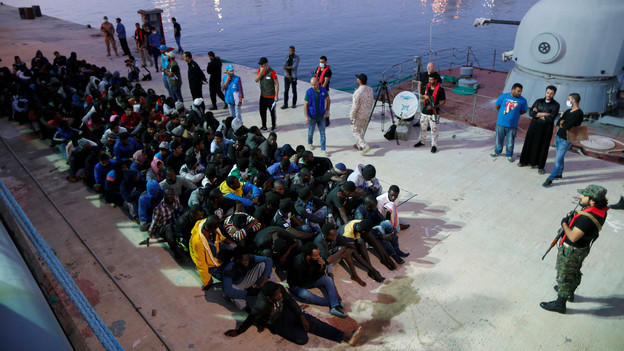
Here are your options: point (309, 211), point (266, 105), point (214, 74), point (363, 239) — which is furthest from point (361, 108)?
point (214, 74)

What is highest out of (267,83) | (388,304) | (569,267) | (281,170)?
(267,83)

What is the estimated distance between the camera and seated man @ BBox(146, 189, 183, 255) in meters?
6.33

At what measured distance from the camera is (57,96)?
11727 millimetres

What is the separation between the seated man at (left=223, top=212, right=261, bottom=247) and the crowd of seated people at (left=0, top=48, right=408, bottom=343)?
1 cm

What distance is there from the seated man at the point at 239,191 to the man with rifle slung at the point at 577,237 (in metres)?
4.21

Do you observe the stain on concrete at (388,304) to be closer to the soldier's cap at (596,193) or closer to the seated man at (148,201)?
the soldier's cap at (596,193)

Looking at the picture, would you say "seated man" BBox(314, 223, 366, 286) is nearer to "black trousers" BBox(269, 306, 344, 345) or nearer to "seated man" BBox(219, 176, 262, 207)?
"black trousers" BBox(269, 306, 344, 345)

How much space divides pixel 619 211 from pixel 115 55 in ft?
72.2

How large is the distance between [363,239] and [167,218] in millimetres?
3011

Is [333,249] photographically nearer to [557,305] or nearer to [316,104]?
[557,305]

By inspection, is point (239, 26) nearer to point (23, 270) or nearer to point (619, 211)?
point (619, 211)

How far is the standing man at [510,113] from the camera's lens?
8.59 m

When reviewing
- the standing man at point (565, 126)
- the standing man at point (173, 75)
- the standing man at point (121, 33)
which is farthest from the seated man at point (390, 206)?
the standing man at point (121, 33)

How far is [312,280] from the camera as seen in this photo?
18.0 ft
